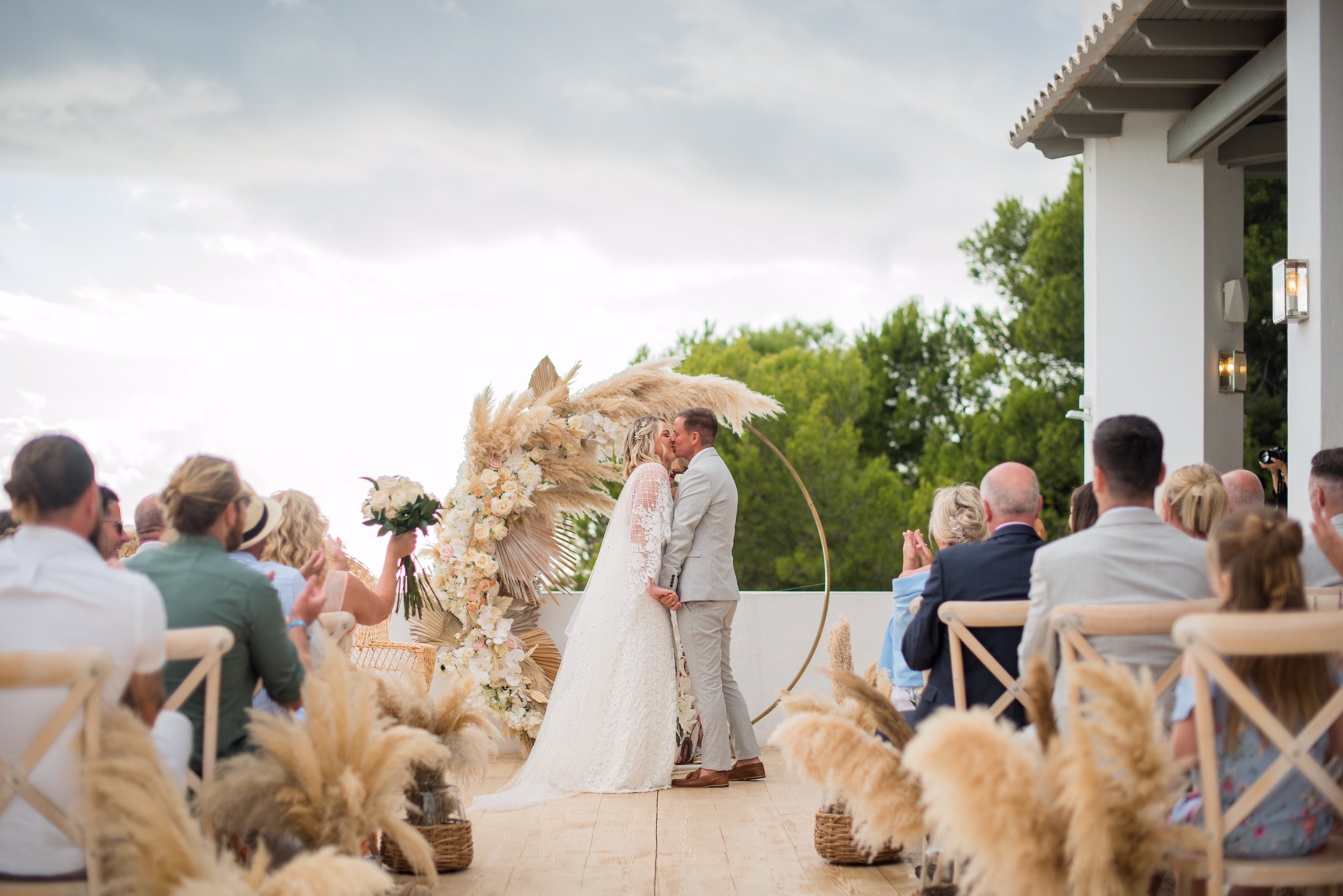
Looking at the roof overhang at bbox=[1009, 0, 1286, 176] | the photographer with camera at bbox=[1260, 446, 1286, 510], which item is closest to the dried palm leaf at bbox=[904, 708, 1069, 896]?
the photographer with camera at bbox=[1260, 446, 1286, 510]

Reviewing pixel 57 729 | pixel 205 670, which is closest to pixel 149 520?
pixel 205 670

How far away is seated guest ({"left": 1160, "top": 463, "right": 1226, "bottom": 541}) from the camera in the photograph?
12.3 feet

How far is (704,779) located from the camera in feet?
18.4

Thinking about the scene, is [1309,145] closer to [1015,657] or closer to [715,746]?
[1015,657]

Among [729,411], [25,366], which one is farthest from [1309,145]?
[25,366]

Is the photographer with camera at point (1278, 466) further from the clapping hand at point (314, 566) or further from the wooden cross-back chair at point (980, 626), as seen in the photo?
the clapping hand at point (314, 566)

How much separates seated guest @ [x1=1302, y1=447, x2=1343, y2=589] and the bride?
286cm

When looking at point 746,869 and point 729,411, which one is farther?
point 729,411

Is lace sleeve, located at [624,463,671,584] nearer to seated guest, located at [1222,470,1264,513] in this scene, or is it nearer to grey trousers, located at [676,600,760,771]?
grey trousers, located at [676,600,760,771]

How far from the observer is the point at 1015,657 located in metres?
3.21

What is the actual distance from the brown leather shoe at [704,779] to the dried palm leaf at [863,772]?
2995mm

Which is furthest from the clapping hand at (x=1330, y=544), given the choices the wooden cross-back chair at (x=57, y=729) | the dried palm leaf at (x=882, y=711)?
the wooden cross-back chair at (x=57, y=729)

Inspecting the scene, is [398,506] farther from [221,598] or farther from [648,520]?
[221,598]

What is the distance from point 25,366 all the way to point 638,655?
17.2ft
